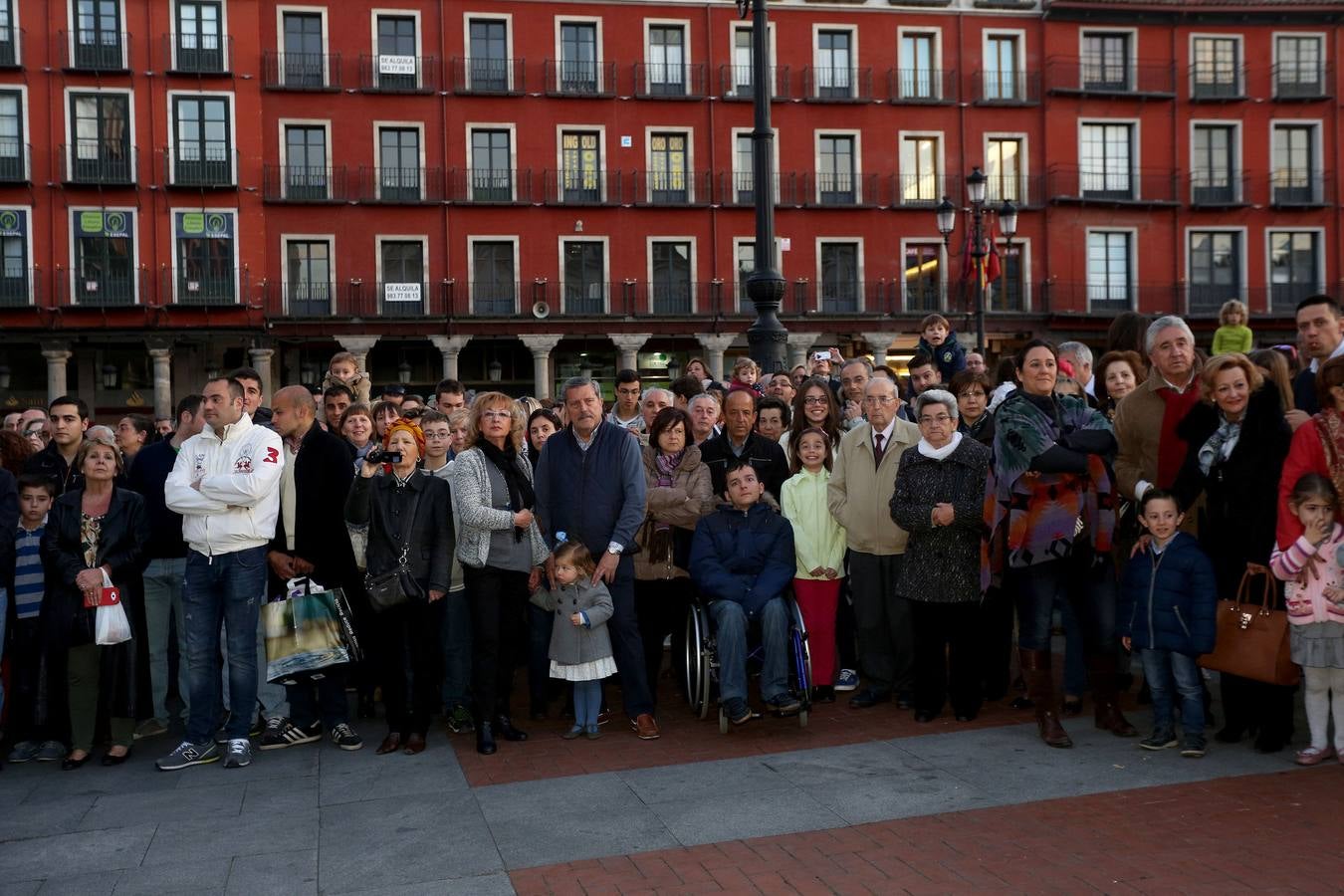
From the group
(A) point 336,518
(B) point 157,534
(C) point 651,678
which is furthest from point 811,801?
(B) point 157,534

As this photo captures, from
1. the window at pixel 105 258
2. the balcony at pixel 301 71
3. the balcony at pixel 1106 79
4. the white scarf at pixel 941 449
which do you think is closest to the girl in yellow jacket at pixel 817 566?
Result: the white scarf at pixel 941 449

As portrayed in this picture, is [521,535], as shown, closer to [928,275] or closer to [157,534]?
[157,534]

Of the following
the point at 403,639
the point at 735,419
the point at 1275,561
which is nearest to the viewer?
the point at 1275,561

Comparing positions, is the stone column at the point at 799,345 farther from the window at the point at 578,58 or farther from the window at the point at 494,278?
the window at the point at 578,58

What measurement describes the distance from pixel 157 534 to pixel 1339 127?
39.1 m

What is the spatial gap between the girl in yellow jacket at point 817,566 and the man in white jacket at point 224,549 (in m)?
3.19

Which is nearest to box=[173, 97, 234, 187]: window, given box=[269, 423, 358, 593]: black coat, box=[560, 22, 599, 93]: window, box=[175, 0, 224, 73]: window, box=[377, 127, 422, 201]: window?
box=[175, 0, 224, 73]: window

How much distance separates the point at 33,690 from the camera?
678 centimetres

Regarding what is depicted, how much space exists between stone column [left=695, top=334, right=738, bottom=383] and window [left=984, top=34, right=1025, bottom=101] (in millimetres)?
10902

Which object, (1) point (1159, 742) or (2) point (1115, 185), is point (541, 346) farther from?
(1) point (1159, 742)

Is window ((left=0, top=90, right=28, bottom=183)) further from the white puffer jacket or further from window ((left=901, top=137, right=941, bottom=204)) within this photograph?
the white puffer jacket

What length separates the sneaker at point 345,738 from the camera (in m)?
6.69

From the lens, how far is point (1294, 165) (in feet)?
118

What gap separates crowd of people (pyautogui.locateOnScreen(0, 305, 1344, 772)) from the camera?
20.2 feet
